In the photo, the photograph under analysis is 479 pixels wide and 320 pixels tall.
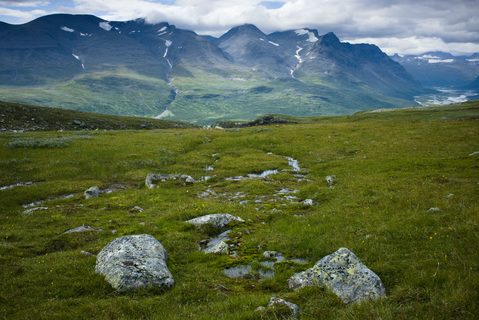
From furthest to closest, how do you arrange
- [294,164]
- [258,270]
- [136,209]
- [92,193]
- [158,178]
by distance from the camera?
[294,164] < [158,178] < [92,193] < [136,209] < [258,270]

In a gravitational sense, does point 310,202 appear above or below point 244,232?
above

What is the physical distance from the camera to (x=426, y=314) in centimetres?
588

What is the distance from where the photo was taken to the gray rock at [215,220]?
1465cm

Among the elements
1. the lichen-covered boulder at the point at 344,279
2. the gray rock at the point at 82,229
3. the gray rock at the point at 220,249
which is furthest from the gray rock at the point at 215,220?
the lichen-covered boulder at the point at 344,279

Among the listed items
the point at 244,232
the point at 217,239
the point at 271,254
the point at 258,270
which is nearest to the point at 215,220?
the point at 217,239

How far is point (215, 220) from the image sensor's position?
1485cm

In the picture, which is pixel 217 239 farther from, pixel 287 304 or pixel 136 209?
pixel 136 209

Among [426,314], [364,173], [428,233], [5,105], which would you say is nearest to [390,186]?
[364,173]

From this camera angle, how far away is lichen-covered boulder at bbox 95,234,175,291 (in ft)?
28.7

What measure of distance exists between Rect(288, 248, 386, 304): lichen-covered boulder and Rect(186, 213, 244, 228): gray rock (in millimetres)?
6540

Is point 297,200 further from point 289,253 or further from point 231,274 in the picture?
point 231,274

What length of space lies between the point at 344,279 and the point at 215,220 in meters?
8.50

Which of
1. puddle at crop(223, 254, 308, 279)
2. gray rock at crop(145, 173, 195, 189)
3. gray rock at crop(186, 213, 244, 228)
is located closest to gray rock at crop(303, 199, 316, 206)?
gray rock at crop(186, 213, 244, 228)

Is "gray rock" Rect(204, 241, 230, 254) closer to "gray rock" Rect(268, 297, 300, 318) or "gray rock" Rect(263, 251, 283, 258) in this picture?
"gray rock" Rect(263, 251, 283, 258)
